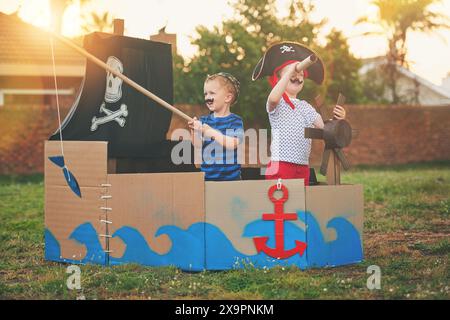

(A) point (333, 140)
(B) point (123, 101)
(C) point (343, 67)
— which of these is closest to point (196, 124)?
(A) point (333, 140)

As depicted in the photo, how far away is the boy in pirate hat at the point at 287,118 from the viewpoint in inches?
197

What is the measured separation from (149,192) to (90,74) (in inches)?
44.3

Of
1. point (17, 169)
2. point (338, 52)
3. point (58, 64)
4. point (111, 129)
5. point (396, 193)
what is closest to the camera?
point (111, 129)

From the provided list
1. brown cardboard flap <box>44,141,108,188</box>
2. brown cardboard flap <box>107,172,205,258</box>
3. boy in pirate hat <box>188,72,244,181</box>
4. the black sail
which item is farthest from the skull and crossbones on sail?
boy in pirate hat <box>188,72,244,181</box>

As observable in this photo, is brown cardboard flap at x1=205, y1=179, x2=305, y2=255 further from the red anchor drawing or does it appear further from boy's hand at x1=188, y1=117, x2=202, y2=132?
boy's hand at x1=188, y1=117, x2=202, y2=132

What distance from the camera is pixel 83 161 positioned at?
199 inches

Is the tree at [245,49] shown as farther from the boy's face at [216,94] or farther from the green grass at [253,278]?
the boy's face at [216,94]

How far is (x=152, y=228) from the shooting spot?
483 centimetres

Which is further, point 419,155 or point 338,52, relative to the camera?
point 338,52

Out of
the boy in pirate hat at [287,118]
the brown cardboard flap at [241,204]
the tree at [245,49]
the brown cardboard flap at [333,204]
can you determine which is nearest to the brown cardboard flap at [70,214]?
the brown cardboard flap at [241,204]

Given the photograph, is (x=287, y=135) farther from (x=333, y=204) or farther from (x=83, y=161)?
(x=83, y=161)

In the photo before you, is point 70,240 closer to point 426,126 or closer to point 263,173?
point 263,173

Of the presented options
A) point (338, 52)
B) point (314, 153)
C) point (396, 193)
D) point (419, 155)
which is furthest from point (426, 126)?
point (396, 193)

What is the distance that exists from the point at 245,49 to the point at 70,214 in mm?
12417
